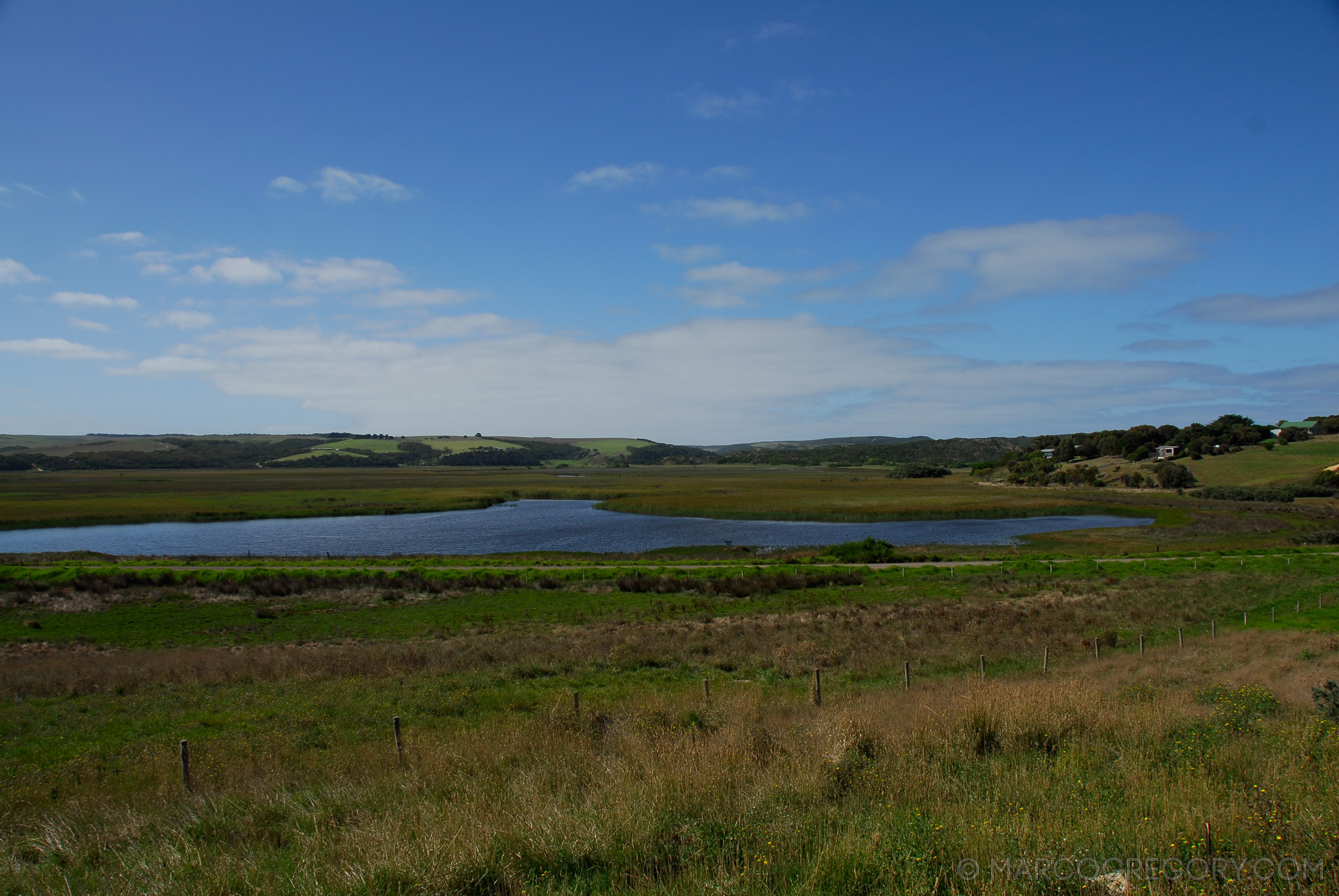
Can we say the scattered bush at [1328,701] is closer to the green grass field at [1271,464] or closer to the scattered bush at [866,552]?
the scattered bush at [866,552]

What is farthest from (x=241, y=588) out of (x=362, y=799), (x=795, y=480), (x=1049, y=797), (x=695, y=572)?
(x=795, y=480)

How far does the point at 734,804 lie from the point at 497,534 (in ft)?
208

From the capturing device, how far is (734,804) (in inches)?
247

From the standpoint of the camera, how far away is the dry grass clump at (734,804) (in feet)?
16.4

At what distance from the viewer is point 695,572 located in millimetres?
39781

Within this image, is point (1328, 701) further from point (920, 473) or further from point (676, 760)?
point (920, 473)

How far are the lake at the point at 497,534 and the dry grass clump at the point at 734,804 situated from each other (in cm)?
4526

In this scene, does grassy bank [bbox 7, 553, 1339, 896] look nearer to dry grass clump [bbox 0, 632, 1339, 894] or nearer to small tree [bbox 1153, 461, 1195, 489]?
dry grass clump [bbox 0, 632, 1339, 894]

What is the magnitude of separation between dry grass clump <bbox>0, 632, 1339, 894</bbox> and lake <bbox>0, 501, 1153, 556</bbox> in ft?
149

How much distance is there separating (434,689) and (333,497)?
330ft

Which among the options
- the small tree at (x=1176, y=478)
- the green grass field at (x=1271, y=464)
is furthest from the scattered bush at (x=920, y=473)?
the small tree at (x=1176, y=478)

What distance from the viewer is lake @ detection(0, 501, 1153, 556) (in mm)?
57594

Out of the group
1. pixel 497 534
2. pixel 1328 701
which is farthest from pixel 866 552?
pixel 497 534

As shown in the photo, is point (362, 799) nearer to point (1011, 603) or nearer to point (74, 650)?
point (74, 650)
